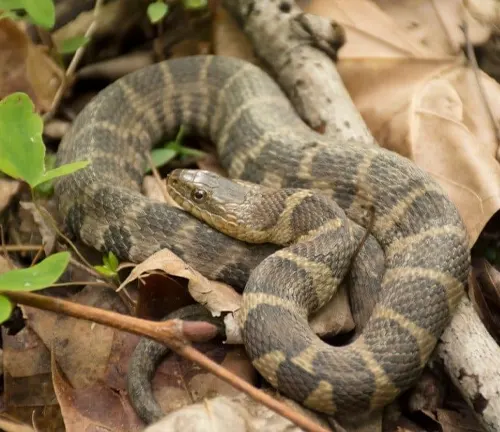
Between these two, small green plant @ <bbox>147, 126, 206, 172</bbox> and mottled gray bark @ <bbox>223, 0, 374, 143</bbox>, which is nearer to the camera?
mottled gray bark @ <bbox>223, 0, 374, 143</bbox>

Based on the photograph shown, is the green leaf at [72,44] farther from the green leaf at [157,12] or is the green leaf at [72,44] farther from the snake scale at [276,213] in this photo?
the green leaf at [157,12]

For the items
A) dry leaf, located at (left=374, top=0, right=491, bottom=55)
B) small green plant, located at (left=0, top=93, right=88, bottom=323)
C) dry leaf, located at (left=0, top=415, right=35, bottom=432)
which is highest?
small green plant, located at (left=0, top=93, right=88, bottom=323)

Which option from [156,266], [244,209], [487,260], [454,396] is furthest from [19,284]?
[487,260]

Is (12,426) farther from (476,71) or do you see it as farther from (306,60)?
(476,71)

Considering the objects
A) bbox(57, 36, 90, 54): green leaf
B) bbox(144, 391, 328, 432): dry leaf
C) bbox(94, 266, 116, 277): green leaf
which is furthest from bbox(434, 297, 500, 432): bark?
bbox(57, 36, 90, 54): green leaf

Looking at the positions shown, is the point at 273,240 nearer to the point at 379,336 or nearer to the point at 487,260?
the point at 379,336

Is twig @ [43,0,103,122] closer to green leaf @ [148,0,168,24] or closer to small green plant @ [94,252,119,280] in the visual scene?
green leaf @ [148,0,168,24]

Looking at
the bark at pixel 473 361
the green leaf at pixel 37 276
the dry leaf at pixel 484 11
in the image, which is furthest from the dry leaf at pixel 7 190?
the dry leaf at pixel 484 11
